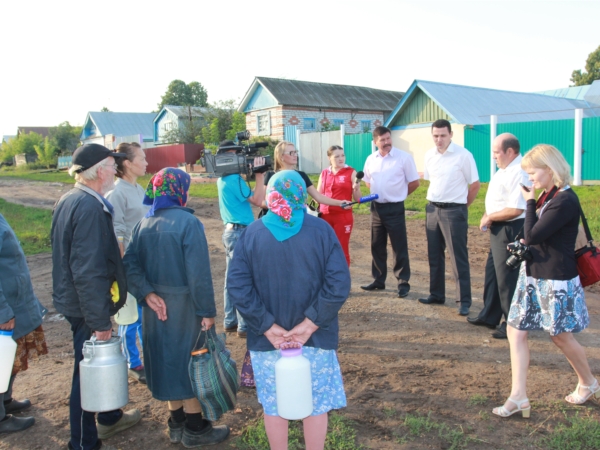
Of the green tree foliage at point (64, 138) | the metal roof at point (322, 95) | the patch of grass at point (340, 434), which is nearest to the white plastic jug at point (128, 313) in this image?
the patch of grass at point (340, 434)

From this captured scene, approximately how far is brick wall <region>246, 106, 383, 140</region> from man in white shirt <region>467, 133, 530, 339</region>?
2434cm

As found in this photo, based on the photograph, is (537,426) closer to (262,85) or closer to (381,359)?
(381,359)

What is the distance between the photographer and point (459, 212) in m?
5.25

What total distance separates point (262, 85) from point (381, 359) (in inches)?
1080

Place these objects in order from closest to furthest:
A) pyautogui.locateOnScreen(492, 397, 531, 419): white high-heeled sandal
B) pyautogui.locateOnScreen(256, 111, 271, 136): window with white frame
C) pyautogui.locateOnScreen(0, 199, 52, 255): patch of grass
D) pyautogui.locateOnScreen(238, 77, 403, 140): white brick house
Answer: pyautogui.locateOnScreen(492, 397, 531, 419): white high-heeled sandal
pyautogui.locateOnScreen(0, 199, 52, 255): patch of grass
pyautogui.locateOnScreen(238, 77, 403, 140): white brick house
pyautogui.locateOnScreen(256, 111, 271, 136): window with white frame

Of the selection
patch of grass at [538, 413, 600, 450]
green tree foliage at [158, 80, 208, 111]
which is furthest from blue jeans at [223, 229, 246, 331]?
green tree foliage at [158, 80, 208, 111]

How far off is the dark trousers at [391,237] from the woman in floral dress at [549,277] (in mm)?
2648

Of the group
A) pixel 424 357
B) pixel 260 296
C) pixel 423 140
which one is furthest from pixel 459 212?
pixel 423 140

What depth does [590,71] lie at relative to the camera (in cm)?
5100

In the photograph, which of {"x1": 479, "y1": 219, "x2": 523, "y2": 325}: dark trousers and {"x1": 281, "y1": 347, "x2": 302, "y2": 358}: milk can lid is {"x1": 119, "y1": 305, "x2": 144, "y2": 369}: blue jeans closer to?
{"x1": 281, "y1": 347, "x2": 302, "y2": 358}: milk can lid

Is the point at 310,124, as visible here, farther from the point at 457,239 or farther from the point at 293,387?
the point at 293,387

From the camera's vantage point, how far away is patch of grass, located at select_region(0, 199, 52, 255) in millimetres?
9891

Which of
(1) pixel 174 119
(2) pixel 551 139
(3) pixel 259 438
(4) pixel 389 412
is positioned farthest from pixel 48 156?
(4) pixel 389 412

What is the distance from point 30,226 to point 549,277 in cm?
1241
